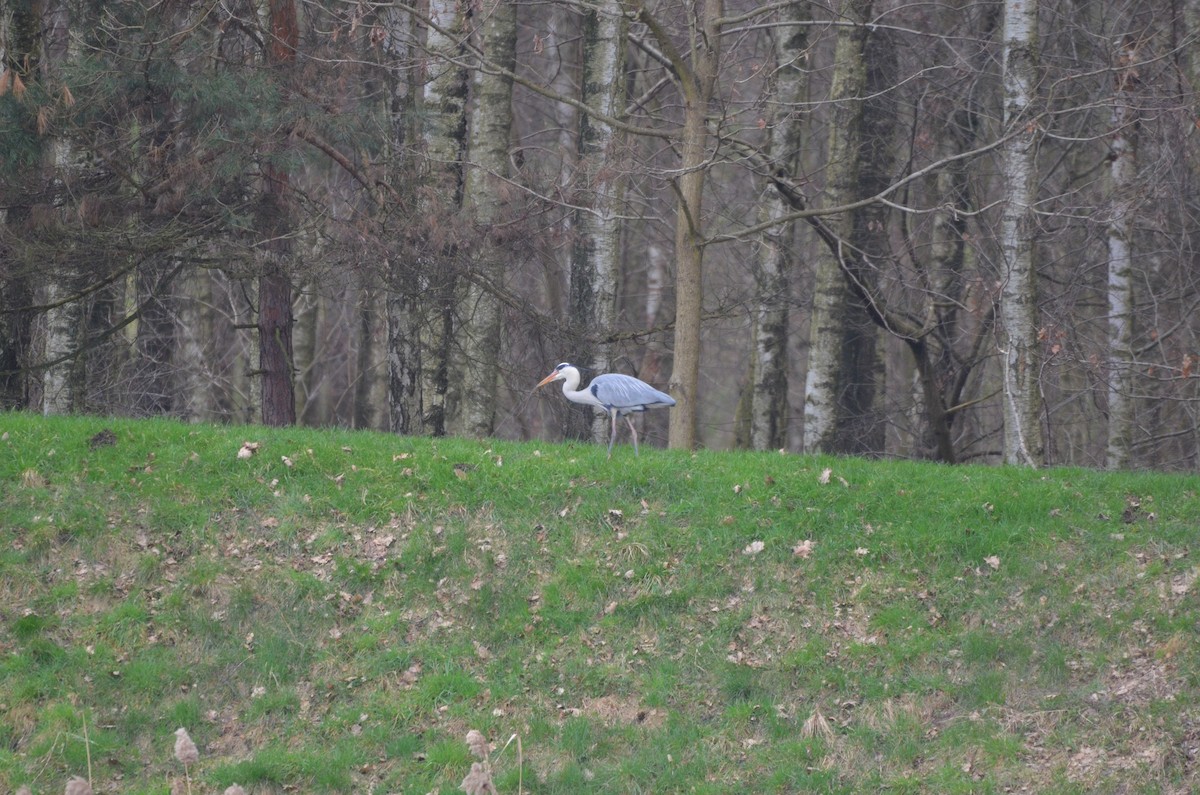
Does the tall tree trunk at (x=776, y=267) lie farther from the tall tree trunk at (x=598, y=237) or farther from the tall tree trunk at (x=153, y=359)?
the tall tree trunk at (x=153, y=359)

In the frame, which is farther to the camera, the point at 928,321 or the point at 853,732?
the point at 928,321

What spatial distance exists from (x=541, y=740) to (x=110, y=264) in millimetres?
7052

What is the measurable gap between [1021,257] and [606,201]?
4764 mm

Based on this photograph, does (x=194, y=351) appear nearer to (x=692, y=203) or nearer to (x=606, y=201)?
(x=606, y=201)

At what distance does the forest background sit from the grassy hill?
212 centimetres

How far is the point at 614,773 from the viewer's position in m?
9.02

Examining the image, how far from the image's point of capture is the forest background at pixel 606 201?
1255 centimetres

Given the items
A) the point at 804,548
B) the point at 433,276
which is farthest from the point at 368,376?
the point at 804,548

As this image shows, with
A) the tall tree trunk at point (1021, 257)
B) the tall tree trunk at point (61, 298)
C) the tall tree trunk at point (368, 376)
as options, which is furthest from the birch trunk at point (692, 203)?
the tall tree trunk at point (368, 376)

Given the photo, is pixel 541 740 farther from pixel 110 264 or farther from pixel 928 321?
pixel 928 321

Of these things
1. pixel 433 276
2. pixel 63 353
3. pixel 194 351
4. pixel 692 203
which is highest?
pixel 692 203

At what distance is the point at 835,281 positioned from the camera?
53.0 feet

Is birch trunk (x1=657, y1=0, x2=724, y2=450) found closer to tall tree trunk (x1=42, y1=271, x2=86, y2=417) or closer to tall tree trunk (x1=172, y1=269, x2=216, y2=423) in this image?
tall tree trunk (x1=42, y1=271, x2=86, y2=417)


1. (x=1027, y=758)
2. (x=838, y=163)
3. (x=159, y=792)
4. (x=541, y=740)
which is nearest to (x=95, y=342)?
(x=159, y=792)
